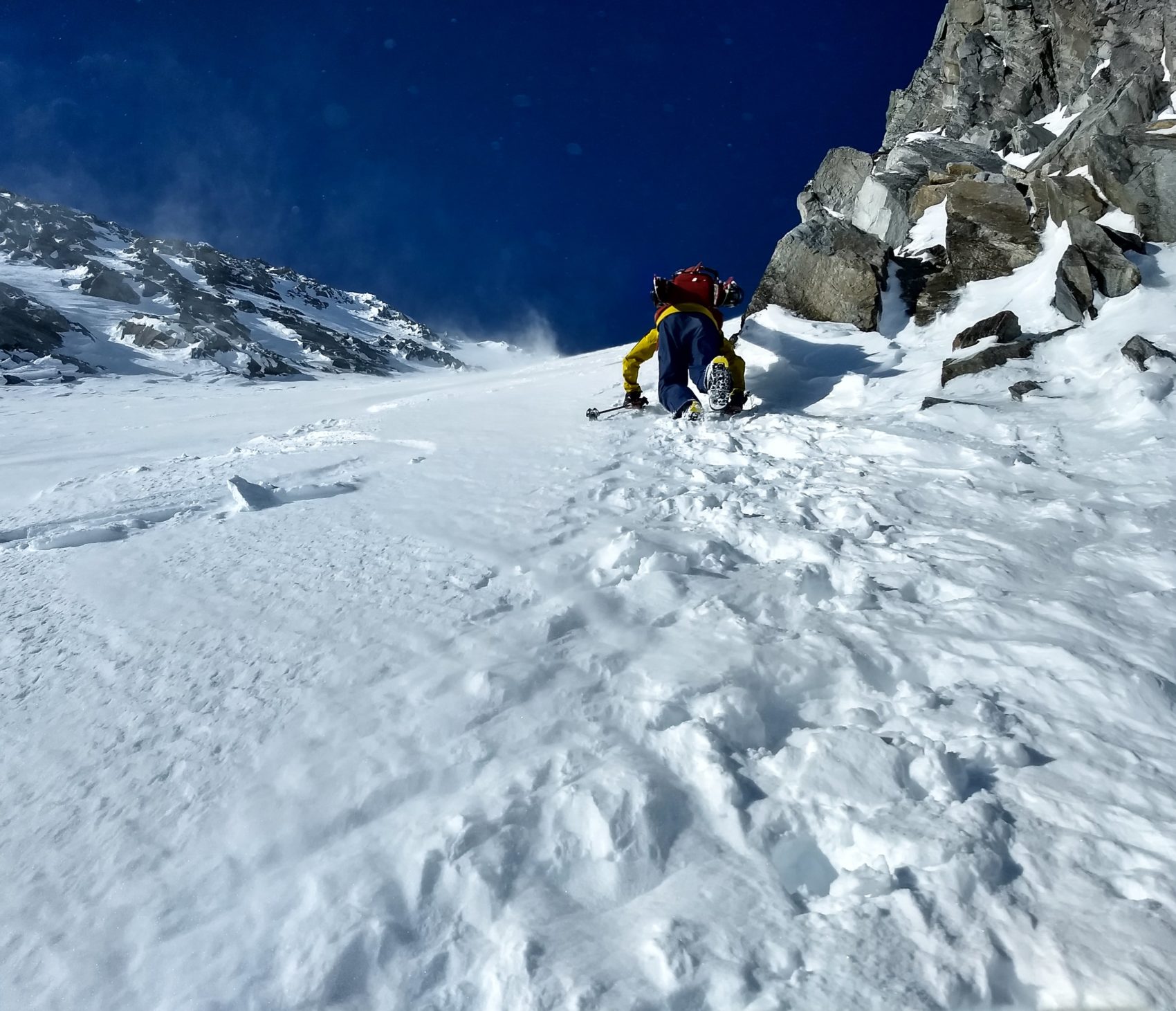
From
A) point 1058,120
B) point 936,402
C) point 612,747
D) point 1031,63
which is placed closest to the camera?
point 612,747

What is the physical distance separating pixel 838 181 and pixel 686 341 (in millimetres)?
14864

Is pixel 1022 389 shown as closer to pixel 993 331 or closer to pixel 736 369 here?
pixel 993 331

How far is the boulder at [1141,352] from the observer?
16.7 feet

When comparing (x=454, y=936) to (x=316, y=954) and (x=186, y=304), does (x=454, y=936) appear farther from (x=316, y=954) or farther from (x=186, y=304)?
(x=186, y=304)

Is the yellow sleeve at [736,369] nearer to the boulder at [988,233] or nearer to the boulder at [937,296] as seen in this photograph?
the boulder at [937,296]

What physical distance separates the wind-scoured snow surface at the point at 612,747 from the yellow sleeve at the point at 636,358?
3070 mm

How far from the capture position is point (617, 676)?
2.30m

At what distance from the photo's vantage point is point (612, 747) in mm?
1953

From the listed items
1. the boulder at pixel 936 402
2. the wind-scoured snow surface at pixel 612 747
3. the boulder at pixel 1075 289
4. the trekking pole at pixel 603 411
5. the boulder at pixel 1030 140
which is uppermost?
the boulder at pixel 1030 140

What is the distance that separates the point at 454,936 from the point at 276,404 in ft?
43.0

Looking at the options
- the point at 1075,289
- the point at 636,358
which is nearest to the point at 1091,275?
the point at 1075,289

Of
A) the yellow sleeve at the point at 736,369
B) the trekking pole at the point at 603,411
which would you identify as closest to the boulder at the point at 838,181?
the yellow sleeve at the point at 736,369

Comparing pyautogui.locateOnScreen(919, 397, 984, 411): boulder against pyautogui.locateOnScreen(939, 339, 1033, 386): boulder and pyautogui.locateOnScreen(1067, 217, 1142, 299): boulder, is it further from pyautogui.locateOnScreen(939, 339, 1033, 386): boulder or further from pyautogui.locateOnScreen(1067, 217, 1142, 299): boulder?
pyautogui.locateOnScreen(1067, 217, 1142, 299): boulder

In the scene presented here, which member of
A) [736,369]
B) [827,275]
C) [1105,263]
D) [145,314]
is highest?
[145,314]
